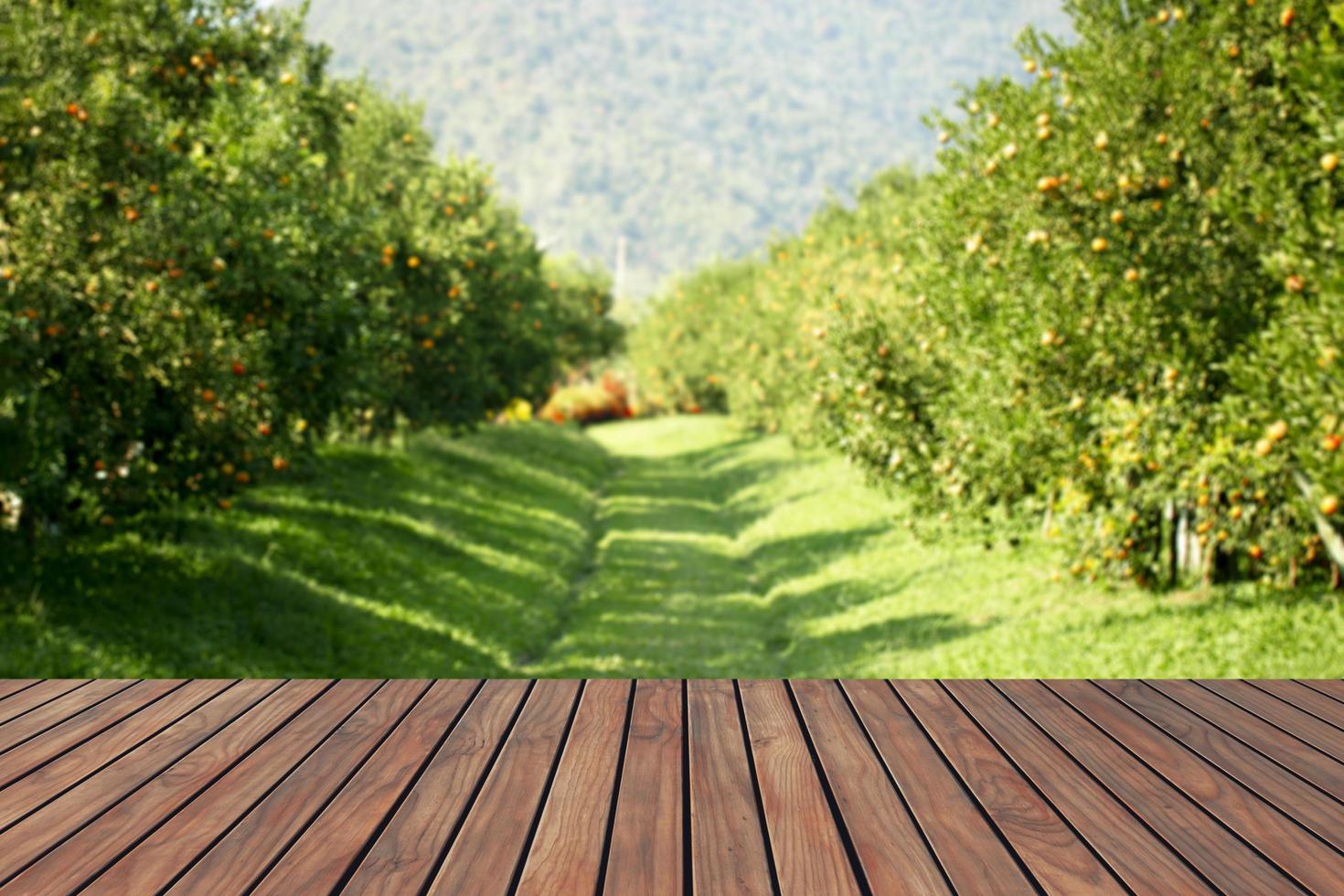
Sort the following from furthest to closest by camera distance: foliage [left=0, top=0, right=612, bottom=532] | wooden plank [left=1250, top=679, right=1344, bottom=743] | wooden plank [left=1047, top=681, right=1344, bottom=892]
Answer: foliage [left=0, top=0, right=612, bottom=532], wooden plank [left=1250, top=679, right=1344, bottom=743], wooden plank [left=1047, top=681, right=1344, bottom=892]

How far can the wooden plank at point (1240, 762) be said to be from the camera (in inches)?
120

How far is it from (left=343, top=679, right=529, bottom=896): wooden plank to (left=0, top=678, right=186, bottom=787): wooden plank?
1196mm

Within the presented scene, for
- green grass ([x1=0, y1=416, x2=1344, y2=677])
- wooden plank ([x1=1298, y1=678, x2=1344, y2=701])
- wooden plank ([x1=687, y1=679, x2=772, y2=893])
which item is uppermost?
wooden plank ([x1=687, y1=679, x2=772, y2=893])

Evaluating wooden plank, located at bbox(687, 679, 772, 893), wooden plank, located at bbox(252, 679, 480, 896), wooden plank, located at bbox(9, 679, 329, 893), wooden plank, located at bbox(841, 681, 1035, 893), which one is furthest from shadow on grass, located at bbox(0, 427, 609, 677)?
wooden plank, located at bbox(841, 681, 1035, 893)

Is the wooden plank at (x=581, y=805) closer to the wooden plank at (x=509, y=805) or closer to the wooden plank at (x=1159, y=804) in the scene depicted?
the wooden plank at (x=509, y=805)

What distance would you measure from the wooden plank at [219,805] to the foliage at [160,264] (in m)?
5.25

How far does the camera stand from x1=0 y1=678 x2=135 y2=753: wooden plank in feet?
12.3

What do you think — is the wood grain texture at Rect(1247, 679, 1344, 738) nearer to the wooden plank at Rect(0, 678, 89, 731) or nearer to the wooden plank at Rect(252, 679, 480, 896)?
the wooden plank at Rect(252, 679, 480, 896)

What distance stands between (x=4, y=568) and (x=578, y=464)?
23524 millimetres

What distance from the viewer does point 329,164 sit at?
17219 mm

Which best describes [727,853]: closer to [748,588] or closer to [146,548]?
[146,548]

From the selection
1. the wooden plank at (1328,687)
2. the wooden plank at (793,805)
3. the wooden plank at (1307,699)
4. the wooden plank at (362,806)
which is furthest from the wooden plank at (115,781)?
the wooden plank at (1328,687)

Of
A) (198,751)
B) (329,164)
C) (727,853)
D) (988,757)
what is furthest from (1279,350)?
(329,164)

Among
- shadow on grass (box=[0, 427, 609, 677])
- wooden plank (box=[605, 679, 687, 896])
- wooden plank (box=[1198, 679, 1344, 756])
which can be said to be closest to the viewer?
wooden plank (box=[605, 679, 687, 896])
